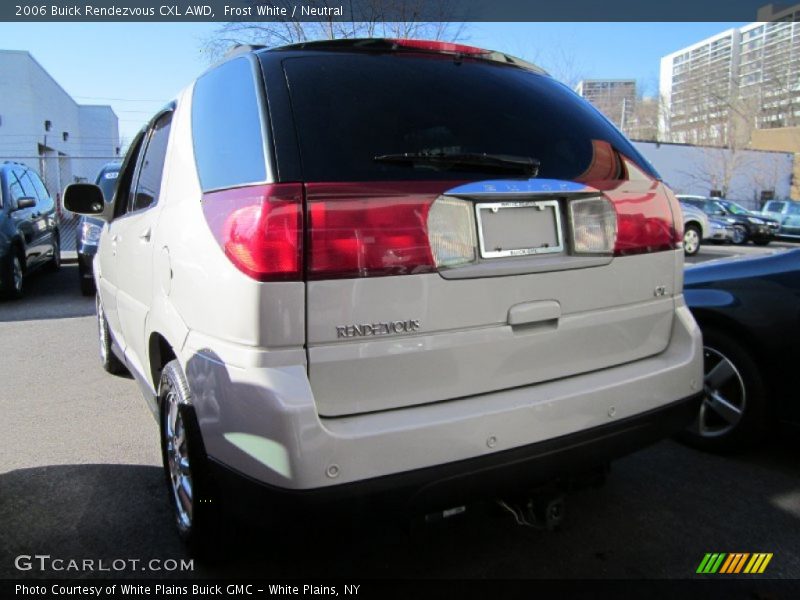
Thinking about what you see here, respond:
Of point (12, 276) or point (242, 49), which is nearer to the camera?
point (242, 49)

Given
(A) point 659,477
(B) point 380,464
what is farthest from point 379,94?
(A) point 659,477

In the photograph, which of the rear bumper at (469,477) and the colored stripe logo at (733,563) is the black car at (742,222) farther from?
the rear bumper at (469,477)

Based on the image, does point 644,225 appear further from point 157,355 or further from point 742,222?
point 742,222

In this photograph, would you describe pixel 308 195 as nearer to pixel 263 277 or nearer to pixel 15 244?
pixel 263 277

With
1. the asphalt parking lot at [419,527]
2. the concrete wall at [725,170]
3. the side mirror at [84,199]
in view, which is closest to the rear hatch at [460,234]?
the asphalt parking lot at [419,527]

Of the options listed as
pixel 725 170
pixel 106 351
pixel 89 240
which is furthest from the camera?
pixel 725 170

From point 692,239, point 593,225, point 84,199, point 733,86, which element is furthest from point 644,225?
point 733,86

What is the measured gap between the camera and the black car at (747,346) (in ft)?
9.92

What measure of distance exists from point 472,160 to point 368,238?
0.46 m

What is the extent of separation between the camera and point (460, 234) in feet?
6.23

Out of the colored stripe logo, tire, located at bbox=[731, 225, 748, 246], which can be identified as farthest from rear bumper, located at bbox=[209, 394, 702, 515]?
tire, located at bbox=[731, 225, 748, 246]

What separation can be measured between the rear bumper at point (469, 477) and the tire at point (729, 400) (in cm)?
122

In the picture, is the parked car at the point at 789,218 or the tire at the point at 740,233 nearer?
the tire at the point at 740,233

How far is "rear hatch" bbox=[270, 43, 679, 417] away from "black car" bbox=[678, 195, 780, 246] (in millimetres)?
19493
